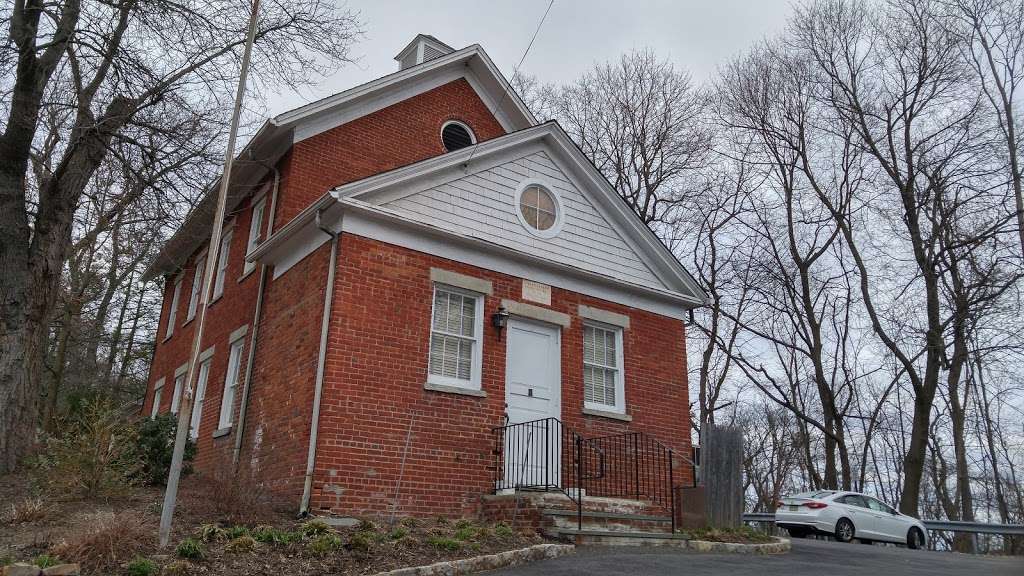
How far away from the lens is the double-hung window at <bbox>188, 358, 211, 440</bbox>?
14471 mm

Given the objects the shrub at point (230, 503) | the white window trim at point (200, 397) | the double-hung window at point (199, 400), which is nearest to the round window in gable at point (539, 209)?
the shrub at point (230, 503)

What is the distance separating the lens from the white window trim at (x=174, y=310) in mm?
18953

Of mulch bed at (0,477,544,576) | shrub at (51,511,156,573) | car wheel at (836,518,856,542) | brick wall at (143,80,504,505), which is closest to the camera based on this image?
shrub at (51,511,156,573)

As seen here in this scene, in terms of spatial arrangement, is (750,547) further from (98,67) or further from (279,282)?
(98,67)

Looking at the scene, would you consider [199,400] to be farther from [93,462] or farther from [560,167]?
[560,167]

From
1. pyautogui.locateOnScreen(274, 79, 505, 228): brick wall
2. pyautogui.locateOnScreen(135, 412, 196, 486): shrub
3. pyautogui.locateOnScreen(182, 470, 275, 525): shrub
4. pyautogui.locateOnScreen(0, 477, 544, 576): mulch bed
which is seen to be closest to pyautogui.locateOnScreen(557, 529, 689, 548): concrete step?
pyautogui.locateOnScreen(0, 477, 544, 576): mulch bed

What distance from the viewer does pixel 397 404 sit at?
396 inches

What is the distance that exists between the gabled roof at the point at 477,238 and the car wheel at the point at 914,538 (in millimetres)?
8251

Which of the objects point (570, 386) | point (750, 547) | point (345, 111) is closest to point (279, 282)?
point (345, 111)

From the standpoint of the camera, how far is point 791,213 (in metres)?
24.4

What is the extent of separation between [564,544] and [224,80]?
7.89 m

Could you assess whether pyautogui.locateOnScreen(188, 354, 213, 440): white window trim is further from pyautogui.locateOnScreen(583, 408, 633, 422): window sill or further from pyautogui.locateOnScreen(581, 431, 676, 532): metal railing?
pyautogui.locateOnScreen(581, 431, 676, 532): metal railing

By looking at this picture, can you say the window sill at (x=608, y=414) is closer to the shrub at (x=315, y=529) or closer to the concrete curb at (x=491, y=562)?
the concrete curb at (x=491, y=562)

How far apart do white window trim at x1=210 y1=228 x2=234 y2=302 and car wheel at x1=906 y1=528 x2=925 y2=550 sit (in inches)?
643
